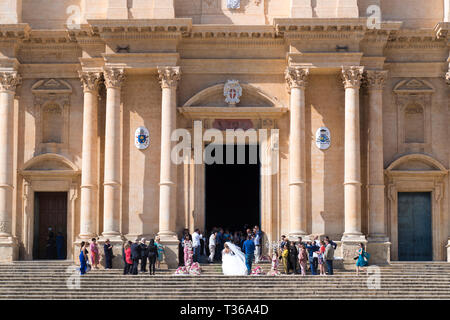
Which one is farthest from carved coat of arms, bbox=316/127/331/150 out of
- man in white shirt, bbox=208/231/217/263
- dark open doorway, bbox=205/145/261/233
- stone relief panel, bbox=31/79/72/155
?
stone relief panel, bbox=31/79/72/155

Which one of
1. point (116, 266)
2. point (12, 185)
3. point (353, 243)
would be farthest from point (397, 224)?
point (12, 185)

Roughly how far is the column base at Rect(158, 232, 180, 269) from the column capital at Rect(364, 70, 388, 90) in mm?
10269

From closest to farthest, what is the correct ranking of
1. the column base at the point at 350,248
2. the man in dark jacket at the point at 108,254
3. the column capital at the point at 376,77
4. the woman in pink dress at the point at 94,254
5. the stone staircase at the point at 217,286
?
the stone staircase at the point at 217,286 → the woman in pink dress at the point at 94,254 → the man in dark jacket at the point at 108,254 → the column base at the point at 350,248 → the column capital at the point at 376,77

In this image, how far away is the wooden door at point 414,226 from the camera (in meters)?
39.8

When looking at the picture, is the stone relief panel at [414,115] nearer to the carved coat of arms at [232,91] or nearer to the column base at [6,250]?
the carved coat of arms at [232,91]

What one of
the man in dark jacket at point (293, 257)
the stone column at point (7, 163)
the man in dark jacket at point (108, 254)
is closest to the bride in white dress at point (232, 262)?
the man in dark jacket at point (293, 257)

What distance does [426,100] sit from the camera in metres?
39.9

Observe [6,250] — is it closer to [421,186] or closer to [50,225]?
[50,225]

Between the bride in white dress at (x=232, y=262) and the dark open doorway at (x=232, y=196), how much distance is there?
5.65m

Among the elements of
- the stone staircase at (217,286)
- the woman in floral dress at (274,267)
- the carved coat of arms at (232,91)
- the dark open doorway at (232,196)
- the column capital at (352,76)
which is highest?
the column capital at (352,76)

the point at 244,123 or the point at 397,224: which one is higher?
the point at 244,123

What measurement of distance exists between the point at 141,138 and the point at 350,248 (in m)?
9.62
